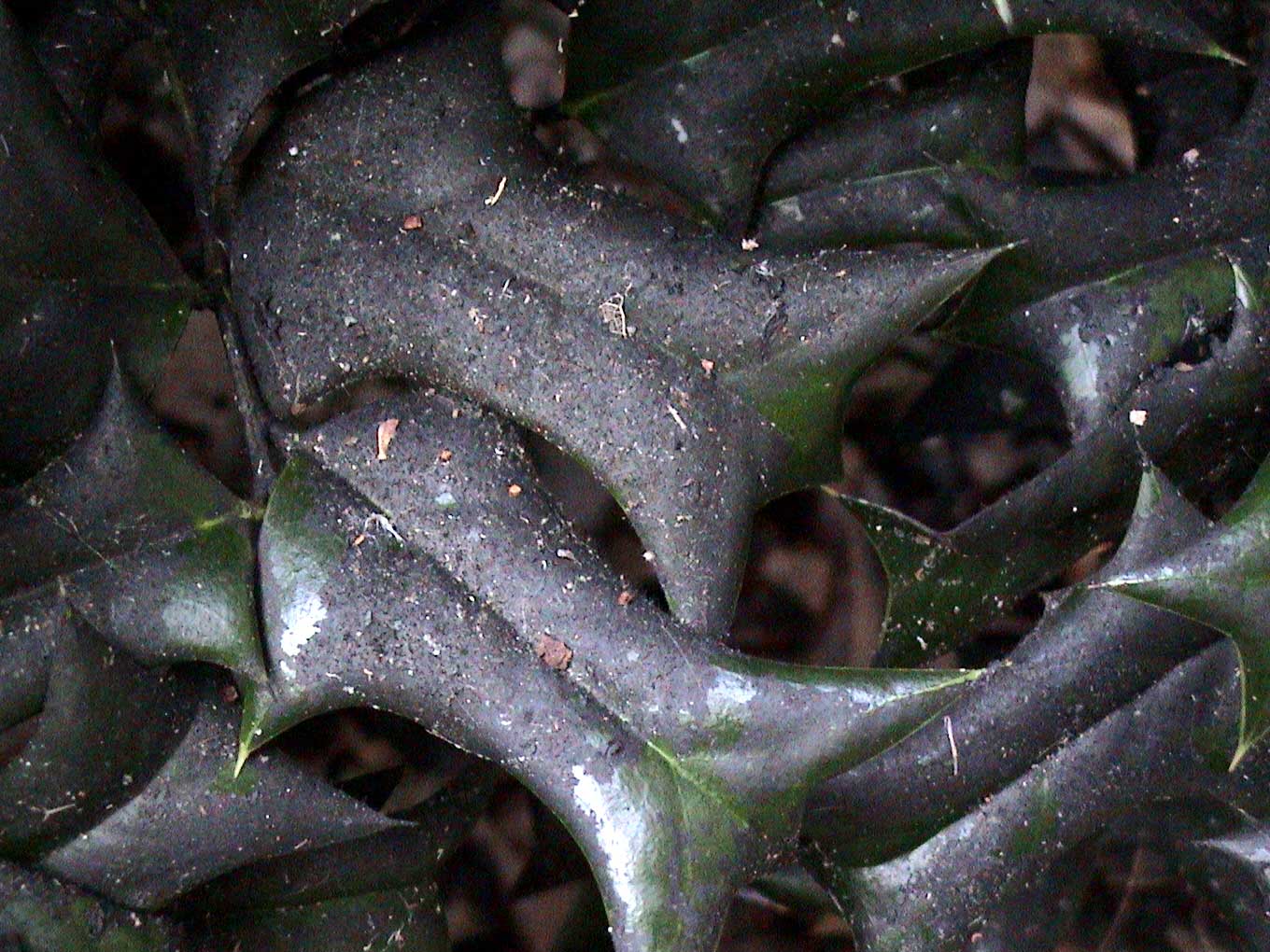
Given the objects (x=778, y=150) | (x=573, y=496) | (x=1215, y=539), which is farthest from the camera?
(x=573, y=496)

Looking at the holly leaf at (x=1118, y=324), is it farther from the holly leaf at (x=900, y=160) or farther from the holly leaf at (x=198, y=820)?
the holly leaf at (x=198, y=820)

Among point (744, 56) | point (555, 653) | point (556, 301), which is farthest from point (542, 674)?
point (744, 56)

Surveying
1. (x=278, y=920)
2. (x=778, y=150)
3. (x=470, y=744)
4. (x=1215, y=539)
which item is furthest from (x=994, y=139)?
(x=278, y=920)

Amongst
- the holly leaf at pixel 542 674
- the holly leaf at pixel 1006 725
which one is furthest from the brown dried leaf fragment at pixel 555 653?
the holly leaf at pixel 1006 725

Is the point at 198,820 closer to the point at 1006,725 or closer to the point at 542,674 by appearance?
the point at 542,674

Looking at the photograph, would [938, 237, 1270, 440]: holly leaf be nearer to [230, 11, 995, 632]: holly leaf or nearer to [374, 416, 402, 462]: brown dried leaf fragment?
[230, 11, 995, 632]: holly leaf

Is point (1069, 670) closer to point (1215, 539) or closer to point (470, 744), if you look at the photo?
point (1215, 539)

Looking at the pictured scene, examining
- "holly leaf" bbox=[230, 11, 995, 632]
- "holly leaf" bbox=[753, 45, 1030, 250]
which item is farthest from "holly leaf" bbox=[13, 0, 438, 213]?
"holly leaf" bbox=[753, 45, 1030, 250]
